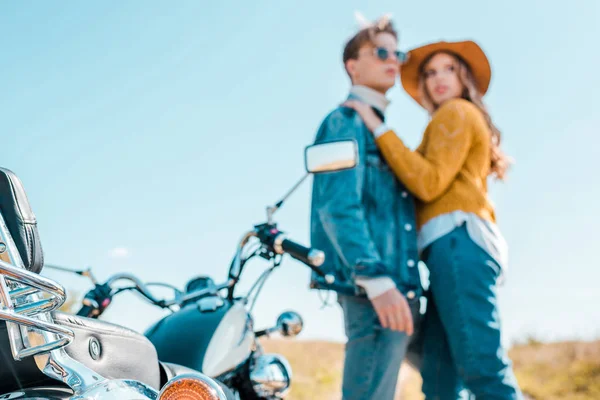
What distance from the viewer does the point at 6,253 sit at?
108 centimetres

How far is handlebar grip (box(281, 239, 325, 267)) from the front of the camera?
194cm

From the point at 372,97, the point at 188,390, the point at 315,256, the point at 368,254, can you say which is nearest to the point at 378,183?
the point at 368,254

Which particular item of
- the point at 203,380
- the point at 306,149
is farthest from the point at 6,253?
the point at 306,149

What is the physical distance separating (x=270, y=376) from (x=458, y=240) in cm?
97

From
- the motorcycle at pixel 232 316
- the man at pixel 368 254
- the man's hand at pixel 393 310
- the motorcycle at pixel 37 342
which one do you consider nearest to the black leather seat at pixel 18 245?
the motorcycle at pixel 37 342

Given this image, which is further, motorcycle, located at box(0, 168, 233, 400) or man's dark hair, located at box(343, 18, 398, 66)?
man's dark hair, located at box(343, 18, 398, 66)

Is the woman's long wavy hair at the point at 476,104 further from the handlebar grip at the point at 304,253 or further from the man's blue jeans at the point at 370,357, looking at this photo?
the handlebar grip at the point at 304,253

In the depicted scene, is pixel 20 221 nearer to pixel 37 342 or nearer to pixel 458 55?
pixel 37 342

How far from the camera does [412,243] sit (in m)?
2.69

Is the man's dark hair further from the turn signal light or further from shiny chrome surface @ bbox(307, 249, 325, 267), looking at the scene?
the turn signal light

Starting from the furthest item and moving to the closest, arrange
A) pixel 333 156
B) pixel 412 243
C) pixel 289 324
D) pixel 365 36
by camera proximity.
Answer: pixel 365 36
pixel 412 243
pixel 289 324
pixel 333 156

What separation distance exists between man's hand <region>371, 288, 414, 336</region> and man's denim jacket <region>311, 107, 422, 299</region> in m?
0.09

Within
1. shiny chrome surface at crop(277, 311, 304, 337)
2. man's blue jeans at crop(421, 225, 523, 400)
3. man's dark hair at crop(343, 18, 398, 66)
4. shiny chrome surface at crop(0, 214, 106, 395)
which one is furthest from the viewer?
man's dark hair at crop(343, 18, 398, 66)

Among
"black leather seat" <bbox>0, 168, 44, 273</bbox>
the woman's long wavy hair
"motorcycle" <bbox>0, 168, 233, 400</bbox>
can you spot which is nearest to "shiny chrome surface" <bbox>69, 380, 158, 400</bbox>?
"motorcycle" <bbox>0, 168, 233, 400</bbox>
